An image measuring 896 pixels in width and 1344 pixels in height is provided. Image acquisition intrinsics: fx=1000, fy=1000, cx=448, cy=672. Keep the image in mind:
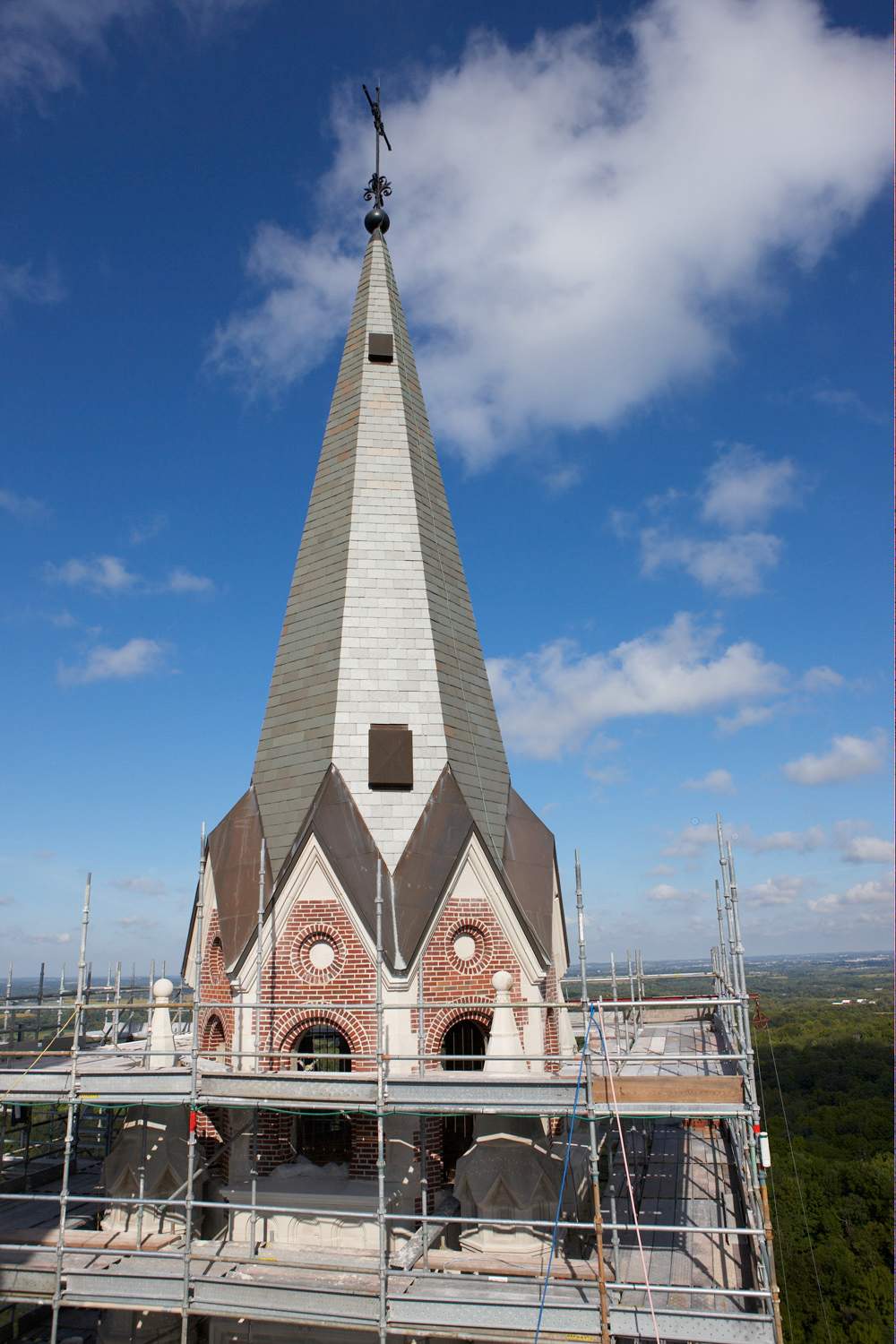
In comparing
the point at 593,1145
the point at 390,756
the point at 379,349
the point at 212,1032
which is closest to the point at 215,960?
the point at 212,1032

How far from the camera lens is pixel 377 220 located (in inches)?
870

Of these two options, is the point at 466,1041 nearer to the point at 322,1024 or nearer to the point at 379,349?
the point at 322,1024

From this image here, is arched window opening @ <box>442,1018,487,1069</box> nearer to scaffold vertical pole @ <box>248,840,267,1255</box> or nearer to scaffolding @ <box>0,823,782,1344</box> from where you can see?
scaffolding @ <box>0,823,782,1344</box>

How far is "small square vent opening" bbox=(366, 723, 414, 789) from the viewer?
16.2m

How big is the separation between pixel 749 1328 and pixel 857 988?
184m

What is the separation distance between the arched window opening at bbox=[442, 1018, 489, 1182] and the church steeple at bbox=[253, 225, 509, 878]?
282 centimetres

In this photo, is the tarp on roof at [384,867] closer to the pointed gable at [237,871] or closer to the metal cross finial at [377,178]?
the pointed gable at [237,871]

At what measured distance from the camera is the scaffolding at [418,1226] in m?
11.1

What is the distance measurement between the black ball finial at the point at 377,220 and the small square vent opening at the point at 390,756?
39.5 feet

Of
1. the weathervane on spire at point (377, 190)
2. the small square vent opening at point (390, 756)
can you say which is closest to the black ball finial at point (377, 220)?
the weathervane on spire at point (377, 190)

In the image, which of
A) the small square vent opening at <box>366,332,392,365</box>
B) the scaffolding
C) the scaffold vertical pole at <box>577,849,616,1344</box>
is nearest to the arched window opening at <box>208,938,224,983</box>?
the scaffolding

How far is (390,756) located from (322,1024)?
4250 mm

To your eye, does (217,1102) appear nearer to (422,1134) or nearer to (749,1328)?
(422,1134)

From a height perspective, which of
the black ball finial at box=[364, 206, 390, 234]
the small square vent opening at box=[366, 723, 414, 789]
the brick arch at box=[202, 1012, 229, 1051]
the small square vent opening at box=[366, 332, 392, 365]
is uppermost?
the black ball finial at box=[364, 206, 390, 234]
